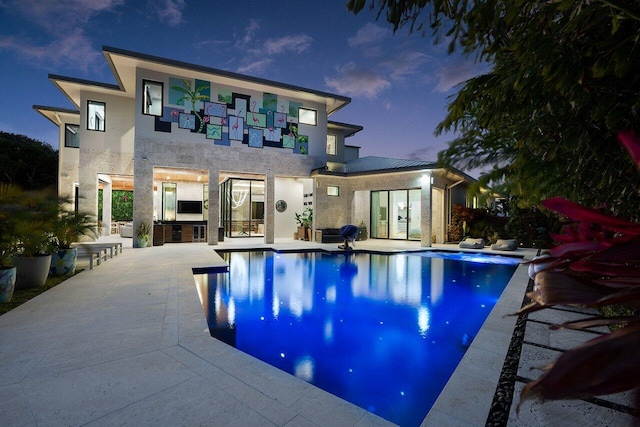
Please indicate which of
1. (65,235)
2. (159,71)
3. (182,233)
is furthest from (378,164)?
(65,235)

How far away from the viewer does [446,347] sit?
13.4 ft

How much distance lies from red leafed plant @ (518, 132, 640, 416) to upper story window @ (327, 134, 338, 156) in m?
19.4

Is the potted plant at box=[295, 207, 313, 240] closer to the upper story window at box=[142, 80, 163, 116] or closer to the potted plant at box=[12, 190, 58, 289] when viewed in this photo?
the upper story window at box=[142, 80, 163, 116]

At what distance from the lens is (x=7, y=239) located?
4.84 m

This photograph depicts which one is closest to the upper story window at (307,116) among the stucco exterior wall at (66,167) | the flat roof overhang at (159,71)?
the flat roof overhang at (159,71)

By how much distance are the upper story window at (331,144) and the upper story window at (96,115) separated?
11779 mm

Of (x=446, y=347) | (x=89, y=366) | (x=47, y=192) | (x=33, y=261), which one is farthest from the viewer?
(x=47, y=192)

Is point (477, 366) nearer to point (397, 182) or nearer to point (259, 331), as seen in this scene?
point (259, 331)

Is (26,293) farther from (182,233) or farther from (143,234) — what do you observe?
(182,233)

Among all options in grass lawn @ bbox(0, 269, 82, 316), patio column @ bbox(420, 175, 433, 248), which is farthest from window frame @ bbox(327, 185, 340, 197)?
grass lawn @ bbox(0, 269, 82, 316)

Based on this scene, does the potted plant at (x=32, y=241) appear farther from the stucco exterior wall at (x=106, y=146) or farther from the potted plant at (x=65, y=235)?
the stucco exterior wall at (x=106, y=146)

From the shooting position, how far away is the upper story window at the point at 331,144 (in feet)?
65.3

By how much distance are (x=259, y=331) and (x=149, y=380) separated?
215 centimetres

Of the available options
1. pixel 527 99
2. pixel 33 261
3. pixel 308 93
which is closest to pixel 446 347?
pixel 527 99
